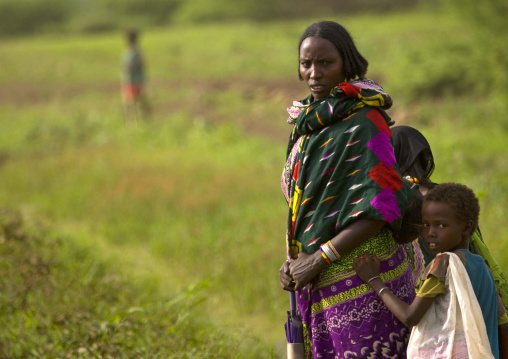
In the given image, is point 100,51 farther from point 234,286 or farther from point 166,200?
point 234,286

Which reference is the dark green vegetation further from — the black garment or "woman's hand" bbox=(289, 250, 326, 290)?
"woman's hand" bbox=(289, 250, 326, 290)

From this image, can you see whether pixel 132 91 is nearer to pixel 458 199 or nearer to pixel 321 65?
pixel 321 65

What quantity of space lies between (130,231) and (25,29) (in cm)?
2730

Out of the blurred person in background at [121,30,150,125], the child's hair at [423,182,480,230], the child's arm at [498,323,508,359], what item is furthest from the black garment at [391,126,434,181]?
the blurred person in background at [121,30,150,125]

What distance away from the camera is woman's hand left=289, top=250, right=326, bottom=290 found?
2.66m

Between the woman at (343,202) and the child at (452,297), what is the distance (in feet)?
0.37

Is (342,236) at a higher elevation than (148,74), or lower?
lower

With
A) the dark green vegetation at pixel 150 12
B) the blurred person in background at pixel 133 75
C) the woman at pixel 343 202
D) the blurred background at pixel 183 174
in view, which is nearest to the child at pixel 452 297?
the woman at pixel 343 202

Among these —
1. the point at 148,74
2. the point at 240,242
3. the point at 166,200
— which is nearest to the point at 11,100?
the point at 148,74

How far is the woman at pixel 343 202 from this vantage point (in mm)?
2617

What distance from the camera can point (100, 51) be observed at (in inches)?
904

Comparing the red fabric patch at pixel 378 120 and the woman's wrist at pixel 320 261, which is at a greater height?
the red fabric patch at pixel 378 120

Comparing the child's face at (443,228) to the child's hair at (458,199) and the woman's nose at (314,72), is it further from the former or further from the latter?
the woman's nose at (314,72)

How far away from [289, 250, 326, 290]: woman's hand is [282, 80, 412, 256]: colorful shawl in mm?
43
